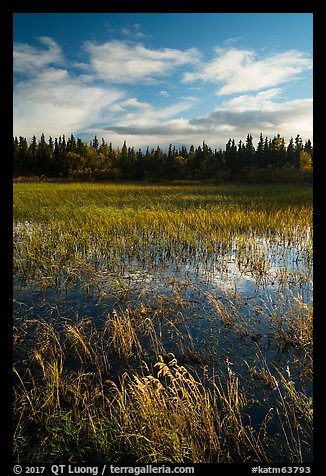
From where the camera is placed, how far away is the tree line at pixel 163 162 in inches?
2608

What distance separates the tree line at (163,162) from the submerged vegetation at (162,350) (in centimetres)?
5589

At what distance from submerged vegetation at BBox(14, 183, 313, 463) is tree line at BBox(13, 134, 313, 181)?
55.9 metres

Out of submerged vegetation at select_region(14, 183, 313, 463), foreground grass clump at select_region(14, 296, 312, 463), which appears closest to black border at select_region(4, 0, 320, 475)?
foreground grass clump at select_region(14, 296, 312, 463)

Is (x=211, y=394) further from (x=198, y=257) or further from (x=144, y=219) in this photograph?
(x=144, y=219)

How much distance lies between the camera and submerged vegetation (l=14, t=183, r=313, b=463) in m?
2.88

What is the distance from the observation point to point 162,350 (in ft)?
14.3

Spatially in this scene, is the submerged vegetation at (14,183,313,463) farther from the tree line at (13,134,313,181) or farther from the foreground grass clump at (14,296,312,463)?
the tree line at (13,134,313,181)

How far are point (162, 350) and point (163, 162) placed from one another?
253ft

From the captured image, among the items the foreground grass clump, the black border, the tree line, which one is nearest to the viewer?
the black border
